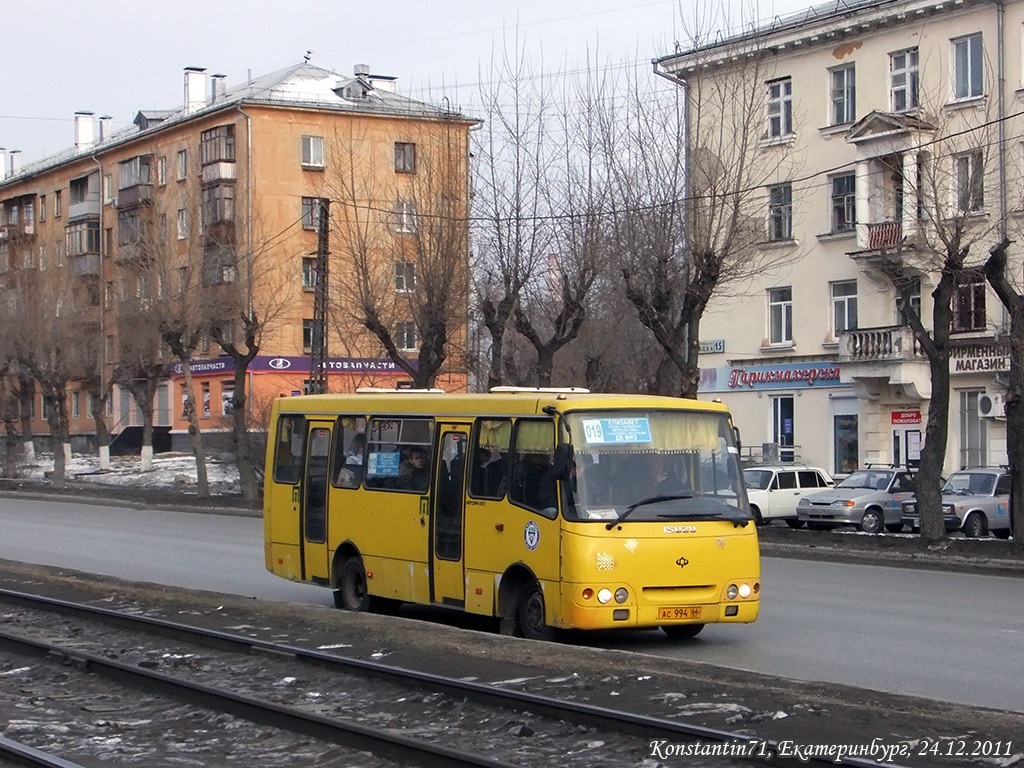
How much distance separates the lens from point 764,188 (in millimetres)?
41781

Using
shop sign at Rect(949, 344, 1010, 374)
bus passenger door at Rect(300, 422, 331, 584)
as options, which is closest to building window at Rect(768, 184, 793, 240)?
shop sign at Rect(949, 344, 1010, 374)

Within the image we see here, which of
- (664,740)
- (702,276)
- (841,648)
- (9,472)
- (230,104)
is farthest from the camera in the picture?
(230,104)

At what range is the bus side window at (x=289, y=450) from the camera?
1584 cm

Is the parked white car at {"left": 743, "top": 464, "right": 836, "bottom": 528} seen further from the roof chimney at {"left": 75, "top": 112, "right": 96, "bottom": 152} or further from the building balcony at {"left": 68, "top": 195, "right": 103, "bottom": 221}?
the roof chimney at {"left": 75, "top": 112, "right": 96, "bottom": 152}

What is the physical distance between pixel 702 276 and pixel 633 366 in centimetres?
3275

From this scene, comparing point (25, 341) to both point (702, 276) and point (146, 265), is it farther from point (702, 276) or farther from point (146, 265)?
point (702, 276)

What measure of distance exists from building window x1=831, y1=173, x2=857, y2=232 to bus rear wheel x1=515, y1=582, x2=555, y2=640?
2960 centimetres

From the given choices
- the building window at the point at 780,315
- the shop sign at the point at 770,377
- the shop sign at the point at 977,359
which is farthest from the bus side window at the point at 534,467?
the building window at the point at 780,315

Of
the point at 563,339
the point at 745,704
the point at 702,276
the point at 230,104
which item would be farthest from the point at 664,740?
the point at 230,104

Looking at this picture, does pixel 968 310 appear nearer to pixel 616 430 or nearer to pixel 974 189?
pixel 974 189

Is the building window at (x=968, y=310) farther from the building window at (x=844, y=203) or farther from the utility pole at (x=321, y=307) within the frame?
the utility pole at (x=321, y=307)

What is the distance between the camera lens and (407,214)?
106ft

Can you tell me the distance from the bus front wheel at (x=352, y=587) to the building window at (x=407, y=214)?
1825 cm

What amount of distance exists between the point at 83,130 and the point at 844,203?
53.6 metres
